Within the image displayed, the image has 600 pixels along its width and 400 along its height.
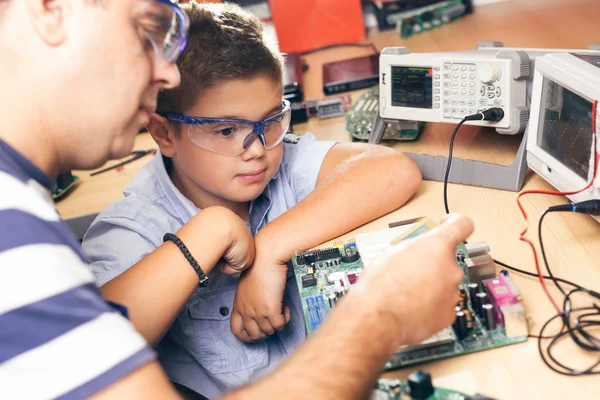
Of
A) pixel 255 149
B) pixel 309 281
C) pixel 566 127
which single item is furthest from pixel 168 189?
pixel 566 127

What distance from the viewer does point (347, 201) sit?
129 centimetres

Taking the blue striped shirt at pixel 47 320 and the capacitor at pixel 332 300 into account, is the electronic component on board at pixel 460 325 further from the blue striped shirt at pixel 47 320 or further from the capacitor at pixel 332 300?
the blue striped shirt at pixel 47 320

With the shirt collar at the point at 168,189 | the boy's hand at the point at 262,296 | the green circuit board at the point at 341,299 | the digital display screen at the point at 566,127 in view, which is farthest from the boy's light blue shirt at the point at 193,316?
the digital display screen at the point at 566,127

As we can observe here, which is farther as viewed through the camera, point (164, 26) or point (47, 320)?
point (164, 26)

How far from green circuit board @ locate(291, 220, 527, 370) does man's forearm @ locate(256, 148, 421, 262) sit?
0.07 m

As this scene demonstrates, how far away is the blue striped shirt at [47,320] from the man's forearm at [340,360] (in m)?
0.16

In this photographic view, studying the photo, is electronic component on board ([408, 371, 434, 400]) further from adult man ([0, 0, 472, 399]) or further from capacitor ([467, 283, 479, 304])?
capacitor ([467, 283, 479, 304])

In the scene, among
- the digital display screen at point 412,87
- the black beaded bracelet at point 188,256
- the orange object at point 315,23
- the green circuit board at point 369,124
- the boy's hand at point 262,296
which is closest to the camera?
the black beaded bracelet at point 188,256

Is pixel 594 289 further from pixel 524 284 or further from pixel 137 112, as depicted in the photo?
pixel 137 112

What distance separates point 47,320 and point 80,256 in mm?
129

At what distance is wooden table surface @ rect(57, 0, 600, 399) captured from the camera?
845 millimetres

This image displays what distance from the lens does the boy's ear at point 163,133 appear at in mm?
1360

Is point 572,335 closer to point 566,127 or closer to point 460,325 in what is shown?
point 460,325

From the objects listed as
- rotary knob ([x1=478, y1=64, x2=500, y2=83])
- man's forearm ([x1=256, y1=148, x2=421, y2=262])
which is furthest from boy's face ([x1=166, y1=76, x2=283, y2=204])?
rotary knob ([x1=478, y1=64, x2=500, y2=83])
